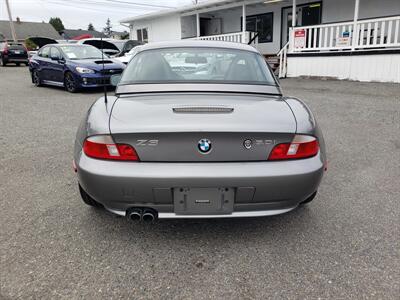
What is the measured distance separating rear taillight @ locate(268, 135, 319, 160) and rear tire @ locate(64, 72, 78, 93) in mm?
9648

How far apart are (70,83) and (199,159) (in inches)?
385

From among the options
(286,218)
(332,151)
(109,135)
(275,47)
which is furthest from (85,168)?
(275,47)

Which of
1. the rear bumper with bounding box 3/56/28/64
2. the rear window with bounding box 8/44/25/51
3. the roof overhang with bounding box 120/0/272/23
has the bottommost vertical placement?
the rear bumper with bounding box 3/56/28/64

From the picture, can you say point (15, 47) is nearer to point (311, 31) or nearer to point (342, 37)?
point (311, 31)

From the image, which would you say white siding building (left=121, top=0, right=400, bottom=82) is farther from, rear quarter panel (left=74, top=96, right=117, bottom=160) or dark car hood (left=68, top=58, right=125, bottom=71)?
rear quarter panel (left=74, top=96, right=117, bottom=160)

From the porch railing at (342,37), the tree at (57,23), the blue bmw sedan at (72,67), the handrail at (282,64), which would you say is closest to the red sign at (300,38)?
the porch railing at (342,37)

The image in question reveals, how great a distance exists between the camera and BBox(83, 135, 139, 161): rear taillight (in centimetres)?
238

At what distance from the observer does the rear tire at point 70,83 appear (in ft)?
35.7

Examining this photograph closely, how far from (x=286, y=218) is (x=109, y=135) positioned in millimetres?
1708

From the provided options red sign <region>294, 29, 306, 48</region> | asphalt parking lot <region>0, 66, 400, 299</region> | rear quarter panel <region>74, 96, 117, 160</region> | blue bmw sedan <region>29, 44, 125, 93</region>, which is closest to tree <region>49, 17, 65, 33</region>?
blue bmw sedan <region>29, 44, 125, 93</region>

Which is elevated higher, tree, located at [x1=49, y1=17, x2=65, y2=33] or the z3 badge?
tree, located at [x1=49, y1=17, x2=65, y2=33]

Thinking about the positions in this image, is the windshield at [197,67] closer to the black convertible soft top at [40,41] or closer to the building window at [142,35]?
the building window at [142,35]

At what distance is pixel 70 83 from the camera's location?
11.0 m

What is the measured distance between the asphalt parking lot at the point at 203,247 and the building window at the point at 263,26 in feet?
48.0
